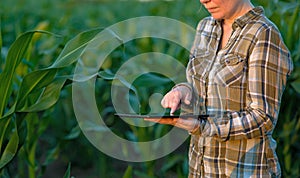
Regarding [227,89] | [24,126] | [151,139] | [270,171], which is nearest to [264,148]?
[270,171]

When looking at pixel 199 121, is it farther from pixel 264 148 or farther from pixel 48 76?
pixel 48 76

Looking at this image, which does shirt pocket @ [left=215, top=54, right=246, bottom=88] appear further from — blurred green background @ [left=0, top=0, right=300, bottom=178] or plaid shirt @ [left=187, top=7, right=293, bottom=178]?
blurred green background @ [left=0, top=0, right=300, bottom=178]

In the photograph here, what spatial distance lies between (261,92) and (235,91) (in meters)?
0.08

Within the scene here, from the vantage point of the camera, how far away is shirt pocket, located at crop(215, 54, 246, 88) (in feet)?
4.83

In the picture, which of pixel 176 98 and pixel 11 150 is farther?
pixel 11 150

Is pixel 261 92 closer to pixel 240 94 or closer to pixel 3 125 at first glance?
pixel 240 94

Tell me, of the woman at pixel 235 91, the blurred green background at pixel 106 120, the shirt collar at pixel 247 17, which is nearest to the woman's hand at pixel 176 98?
the woman at pixel 235 91

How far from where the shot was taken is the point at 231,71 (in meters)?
1.49

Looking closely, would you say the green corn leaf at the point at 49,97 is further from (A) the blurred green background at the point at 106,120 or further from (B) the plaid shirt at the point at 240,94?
(B) the plaid shirt at the point at 240,94

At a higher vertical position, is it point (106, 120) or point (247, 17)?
point (247, 17)

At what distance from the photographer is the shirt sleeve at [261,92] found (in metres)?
1.44

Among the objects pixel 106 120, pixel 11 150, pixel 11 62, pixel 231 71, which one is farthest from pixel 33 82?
pixel 106 120

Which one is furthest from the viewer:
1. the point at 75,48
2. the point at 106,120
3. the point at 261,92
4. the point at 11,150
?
the point at 106,120

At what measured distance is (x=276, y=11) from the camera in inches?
99.6
